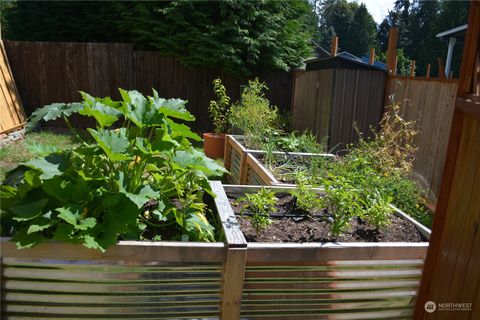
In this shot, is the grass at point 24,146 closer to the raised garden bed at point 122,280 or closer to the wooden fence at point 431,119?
the raised garden bed at point 122,280

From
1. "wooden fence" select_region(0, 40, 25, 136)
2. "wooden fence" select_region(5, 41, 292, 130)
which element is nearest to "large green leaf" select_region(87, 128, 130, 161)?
"wooden fence" select_region(0, 40, 25, 136)

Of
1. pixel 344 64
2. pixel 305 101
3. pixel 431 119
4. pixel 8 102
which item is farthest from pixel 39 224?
pixel 8 102

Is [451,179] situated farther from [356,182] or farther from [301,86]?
[301,86]

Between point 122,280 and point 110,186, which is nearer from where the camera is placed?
point 122,280

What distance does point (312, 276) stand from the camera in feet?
5.53

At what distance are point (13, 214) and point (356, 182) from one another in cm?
193

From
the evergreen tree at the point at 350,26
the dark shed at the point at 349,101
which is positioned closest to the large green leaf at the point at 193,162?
the dark shed at the point at 349,101

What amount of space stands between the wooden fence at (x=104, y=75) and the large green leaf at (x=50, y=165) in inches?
290

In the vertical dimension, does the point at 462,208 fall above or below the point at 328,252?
above

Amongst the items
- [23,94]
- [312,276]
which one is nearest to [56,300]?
[312,276]

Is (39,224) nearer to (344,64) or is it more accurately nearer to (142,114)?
(142,114)

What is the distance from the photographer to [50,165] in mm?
1598

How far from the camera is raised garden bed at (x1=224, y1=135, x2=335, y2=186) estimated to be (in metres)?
3.21

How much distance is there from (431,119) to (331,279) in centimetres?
366
